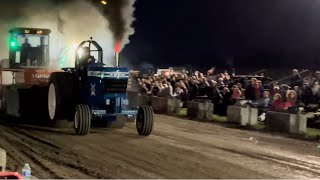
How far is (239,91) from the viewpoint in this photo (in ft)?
62.4

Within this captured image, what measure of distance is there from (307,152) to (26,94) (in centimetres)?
920

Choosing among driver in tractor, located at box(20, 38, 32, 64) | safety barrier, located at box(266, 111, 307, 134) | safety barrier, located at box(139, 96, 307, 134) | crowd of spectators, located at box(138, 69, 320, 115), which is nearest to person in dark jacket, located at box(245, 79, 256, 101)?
crowd of spectators, located at box(138, 69, 320, 115)

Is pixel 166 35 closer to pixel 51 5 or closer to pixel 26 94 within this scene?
pixel 51 5

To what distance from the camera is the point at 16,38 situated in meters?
21.5

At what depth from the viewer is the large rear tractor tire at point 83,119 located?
42.0ft

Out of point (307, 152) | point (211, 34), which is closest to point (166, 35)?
point (211, 34)

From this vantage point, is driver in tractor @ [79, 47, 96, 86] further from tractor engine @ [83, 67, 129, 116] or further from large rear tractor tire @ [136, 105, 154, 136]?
large rear tractor tire @ [136, 105, 154, 136]

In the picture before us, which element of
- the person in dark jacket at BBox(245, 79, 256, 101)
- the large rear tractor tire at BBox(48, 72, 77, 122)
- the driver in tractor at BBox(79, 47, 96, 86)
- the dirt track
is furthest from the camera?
the person in dark jacket at BBox(245, 79, 256, 101)

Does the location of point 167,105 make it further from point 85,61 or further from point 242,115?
point 85,61

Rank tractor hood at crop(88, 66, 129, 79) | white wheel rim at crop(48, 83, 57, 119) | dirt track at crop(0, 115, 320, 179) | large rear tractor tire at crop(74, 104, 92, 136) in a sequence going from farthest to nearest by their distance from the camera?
white wheel rim at crop(48, 83, 57, 119) < tractor hood at crop(88, 66, 129, 79) < large rear tractor tire at crop(74, 104, 92, 136) < dirt track at crop(0, 115, 320, 179)

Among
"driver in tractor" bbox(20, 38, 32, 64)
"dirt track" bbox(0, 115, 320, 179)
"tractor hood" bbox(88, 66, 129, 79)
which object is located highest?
"driver in tractor" bbox(20, 38, 32, 64)

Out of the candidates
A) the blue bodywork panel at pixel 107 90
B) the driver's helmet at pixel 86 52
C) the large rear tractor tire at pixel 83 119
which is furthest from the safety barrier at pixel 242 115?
the large rear tractor tire at pixel 83 119

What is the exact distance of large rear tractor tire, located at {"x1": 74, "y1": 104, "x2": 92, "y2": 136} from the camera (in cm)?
1280

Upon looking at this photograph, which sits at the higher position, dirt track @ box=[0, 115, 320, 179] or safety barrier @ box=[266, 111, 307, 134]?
safety barrier @ box=[266, 111, 307, 134]
